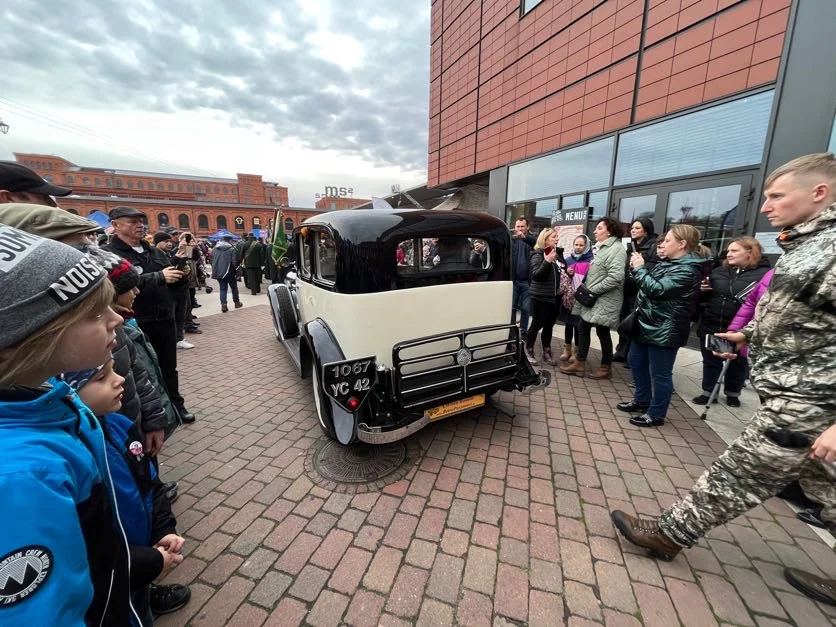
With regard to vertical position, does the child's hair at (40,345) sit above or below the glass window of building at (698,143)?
below

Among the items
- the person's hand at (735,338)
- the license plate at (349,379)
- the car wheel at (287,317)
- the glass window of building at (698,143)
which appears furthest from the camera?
the glass window of building at (698,143)

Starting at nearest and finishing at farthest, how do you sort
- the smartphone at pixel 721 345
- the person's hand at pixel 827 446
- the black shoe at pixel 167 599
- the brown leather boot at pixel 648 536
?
the person's hand at pixel 827 446 → the black shoe at pixel 167 599 → the brown leather boot at pixel 648 536 → the smartphone at pixel 721 345

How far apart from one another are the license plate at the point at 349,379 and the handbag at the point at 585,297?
312 centimetres

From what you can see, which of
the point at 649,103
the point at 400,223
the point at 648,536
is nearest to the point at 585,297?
the point at 400,223

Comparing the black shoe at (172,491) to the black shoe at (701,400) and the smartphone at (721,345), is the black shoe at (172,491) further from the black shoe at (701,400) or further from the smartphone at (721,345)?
the black shoe at (701,400)

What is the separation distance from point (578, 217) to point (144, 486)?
842 centimetres

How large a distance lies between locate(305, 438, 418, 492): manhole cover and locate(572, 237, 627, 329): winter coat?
9.47 ft

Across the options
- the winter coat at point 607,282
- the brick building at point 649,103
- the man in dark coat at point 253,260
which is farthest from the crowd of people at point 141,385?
the man in dark coat at point 253,260

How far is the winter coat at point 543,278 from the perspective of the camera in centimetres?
461

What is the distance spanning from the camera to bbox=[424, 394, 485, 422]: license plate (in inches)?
108

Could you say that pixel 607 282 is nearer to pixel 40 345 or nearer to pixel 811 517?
pixel 811 517

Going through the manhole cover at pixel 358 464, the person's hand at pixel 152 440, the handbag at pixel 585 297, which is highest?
the handbag at pixel 585 297

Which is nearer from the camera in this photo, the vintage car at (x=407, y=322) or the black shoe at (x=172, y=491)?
the black shoe at (x=172, y=491)

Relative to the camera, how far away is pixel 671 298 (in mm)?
2963
